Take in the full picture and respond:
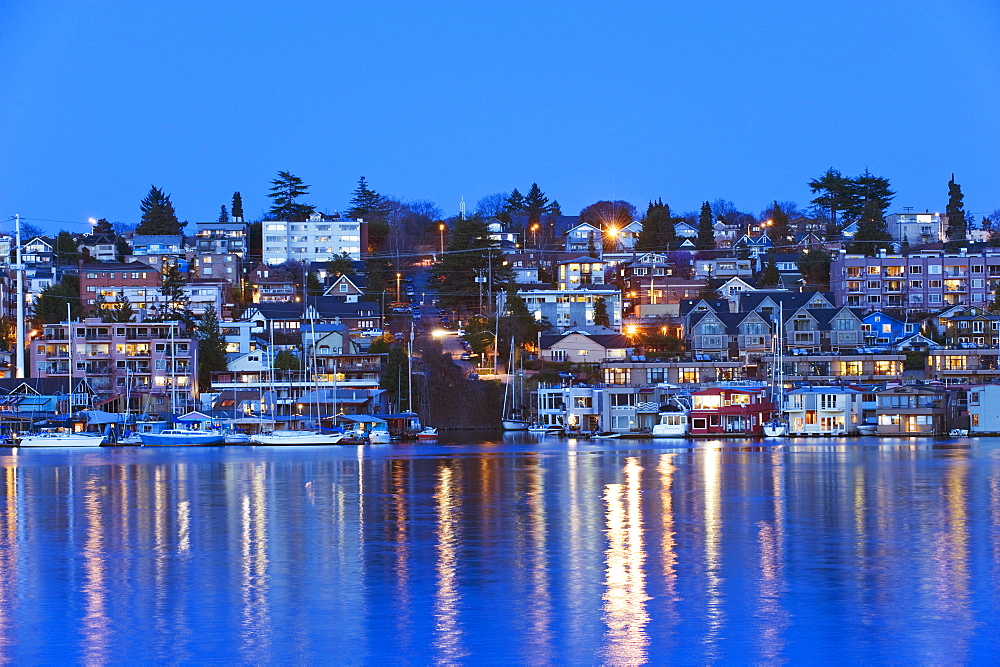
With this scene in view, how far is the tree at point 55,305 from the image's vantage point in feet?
247

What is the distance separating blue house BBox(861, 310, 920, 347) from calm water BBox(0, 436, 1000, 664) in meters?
36.9

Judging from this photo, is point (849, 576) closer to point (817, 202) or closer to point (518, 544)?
point (518, 544)

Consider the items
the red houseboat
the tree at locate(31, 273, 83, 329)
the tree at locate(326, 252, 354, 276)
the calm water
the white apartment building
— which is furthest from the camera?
the white apartment building

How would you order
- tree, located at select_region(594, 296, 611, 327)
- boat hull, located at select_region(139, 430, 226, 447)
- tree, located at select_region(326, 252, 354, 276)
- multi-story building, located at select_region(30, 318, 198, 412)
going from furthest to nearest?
tree, located at select_region(326, 252, 354, 276) → tree, located at select_region(594, 296, 611, 327) → multi-story building, located at select_region(30, 318, 198, 412) → boat hull, located at select_region(139, 430, 226, 447)

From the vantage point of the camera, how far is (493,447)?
51562 millimetres

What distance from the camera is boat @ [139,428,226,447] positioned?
57.0m

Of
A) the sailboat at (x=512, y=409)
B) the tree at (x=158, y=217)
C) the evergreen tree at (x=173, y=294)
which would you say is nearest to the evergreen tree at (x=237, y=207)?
the tree at (x=158, y=217)

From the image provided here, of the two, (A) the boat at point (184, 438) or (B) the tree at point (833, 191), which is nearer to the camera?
(A) the boat at point (184, 438)

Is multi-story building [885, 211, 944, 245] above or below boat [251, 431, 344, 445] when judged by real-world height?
above

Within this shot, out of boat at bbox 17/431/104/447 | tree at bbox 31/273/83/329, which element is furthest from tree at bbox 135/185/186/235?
boat at bbox 17/431/104/447

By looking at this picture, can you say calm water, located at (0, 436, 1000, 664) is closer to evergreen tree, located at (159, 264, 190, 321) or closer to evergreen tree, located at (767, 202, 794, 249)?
evergreen tree, located at (159, 264, 190, 321)

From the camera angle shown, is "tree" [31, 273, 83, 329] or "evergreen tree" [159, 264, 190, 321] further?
"evergreen tree" [159, 264, 190, 321]

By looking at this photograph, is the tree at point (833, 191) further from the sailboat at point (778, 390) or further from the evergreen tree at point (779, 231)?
the sailboat at point (778, 390)

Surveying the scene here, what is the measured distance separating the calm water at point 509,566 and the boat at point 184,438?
17.6 metres
